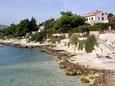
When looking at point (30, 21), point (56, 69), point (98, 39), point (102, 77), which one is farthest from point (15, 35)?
point (102, 77)

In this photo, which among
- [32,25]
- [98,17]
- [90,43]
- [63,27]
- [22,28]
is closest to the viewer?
[90,43]

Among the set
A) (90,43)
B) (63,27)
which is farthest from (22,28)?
(90,43)

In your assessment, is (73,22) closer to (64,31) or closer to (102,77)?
(64,31)

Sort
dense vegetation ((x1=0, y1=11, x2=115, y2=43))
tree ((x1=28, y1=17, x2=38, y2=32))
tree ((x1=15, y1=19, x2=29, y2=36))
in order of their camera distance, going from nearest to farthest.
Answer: dense vegetation ((x1=0, y1=11, x2=115, y2=43)), tree ((x1=15, y1=19, x2=29, y2=36)), tree ((x1=28, y1=17, x2=38, y2=32))

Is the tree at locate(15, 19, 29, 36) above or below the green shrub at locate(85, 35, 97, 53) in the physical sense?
above

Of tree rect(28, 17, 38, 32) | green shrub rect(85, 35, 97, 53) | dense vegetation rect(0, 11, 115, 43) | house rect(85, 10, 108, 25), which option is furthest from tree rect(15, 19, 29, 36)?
green shrub rect(85, 35, 97, 53)

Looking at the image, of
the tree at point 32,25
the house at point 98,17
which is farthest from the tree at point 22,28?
the house at point 98,17

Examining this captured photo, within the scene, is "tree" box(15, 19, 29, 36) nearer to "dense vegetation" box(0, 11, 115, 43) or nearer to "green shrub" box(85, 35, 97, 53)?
"dense vegetation" box(0, 11, 115, 43)

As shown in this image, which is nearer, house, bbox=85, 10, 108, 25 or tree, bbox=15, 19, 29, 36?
house, bbox=85, 10, 108, 25

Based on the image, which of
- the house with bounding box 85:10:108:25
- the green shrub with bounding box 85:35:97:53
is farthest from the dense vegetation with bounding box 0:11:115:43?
the green shrub with bounding box 85:35:97:53

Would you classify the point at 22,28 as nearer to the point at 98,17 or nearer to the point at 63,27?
the point at 63,27

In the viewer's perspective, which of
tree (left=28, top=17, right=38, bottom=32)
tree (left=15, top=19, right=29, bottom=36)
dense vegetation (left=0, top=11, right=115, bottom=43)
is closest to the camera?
dense vegetation (left=0, top=11, right=115, bottom=43)

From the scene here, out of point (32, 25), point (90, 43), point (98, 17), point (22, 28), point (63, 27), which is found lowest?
point (90, 43)

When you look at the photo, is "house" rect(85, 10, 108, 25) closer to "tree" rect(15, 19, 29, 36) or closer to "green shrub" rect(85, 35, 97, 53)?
"green shrub" rect(85, 35, 97, 53)
